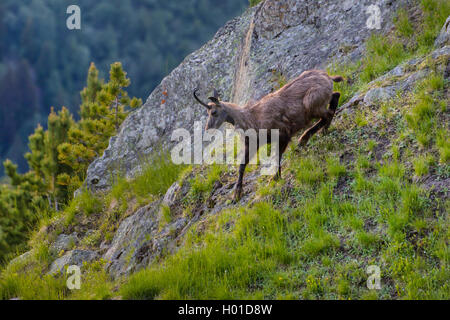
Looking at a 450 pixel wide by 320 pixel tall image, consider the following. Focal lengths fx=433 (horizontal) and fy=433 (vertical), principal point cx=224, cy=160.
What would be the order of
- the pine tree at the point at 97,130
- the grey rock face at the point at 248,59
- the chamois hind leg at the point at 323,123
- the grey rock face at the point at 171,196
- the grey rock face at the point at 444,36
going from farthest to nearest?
the pine tree at the point at 97,130 < the grey rock face at the point at 248,59 < the grey rock face at the point at 171,196 < the grey rock face at the point at 444,36 < the chamois hind leg at the point at 323,123

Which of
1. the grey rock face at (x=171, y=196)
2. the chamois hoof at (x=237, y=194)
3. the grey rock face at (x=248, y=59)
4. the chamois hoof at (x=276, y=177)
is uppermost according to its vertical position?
the grey rock face at (x=248, y=59)

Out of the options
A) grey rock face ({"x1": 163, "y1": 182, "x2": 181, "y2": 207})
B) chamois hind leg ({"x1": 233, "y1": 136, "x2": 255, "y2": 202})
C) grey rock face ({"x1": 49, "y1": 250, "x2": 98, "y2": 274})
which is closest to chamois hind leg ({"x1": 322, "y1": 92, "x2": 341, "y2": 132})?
chamois hind leg ({"x1": 233, "y1": 136, "x2": 255, "y2": 202})

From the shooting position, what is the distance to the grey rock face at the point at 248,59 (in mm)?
10773

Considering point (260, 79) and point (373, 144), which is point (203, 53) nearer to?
point (260, 79)

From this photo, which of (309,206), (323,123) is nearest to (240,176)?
(309,206)

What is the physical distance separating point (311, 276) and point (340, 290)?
413 mm

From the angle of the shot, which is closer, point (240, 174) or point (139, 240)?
point (240, 174)

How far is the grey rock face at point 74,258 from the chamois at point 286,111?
170 inches

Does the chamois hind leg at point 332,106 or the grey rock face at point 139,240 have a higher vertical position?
the chamois hind leg at point 332,106

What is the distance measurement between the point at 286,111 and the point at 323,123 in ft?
2.75

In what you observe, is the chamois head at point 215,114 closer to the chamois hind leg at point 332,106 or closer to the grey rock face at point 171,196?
the chamois hind leg at point 332,106

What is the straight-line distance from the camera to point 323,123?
801 centimetres

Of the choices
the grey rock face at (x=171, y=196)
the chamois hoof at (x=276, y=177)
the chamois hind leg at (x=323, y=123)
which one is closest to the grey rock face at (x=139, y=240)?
the grey rock face at (x=171, y=196)

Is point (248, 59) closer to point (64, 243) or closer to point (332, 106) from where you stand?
point (332, 106)
